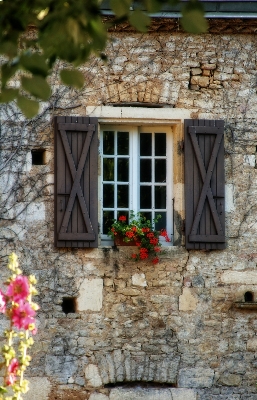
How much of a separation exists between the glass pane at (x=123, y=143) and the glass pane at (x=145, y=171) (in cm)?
21

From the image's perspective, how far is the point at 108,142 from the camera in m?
9.59

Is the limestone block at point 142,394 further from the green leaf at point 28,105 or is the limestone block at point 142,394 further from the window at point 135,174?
the green leaf at point 28,105

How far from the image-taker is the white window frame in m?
9.33

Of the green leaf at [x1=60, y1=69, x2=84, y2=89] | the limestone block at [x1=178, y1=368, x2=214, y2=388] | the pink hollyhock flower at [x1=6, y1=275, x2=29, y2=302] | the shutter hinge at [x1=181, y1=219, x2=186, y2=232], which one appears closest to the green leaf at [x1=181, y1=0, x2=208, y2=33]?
the green leaf at [x1=60, y1=69, x2=84, y2=89]

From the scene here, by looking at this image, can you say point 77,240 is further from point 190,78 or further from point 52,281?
point 190,78

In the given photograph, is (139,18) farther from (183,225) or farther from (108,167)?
(108,167)

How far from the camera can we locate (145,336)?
9.18m

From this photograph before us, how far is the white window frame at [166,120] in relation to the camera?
9.33 meters

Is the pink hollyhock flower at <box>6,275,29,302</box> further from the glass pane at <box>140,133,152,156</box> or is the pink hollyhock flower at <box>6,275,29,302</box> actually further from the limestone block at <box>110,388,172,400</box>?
the glass pane at <box>140,133,152,156</box>

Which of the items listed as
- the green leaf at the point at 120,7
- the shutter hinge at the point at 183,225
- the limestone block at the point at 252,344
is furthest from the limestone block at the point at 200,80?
the green leaf at the point at 120,7

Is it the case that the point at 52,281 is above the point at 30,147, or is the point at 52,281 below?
below

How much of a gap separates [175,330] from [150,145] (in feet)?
6.31

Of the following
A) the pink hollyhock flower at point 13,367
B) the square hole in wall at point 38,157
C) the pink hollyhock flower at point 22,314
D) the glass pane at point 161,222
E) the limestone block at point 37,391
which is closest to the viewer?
the pink hollyhock flower at point 22,314

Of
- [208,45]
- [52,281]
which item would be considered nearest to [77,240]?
[52,281]
